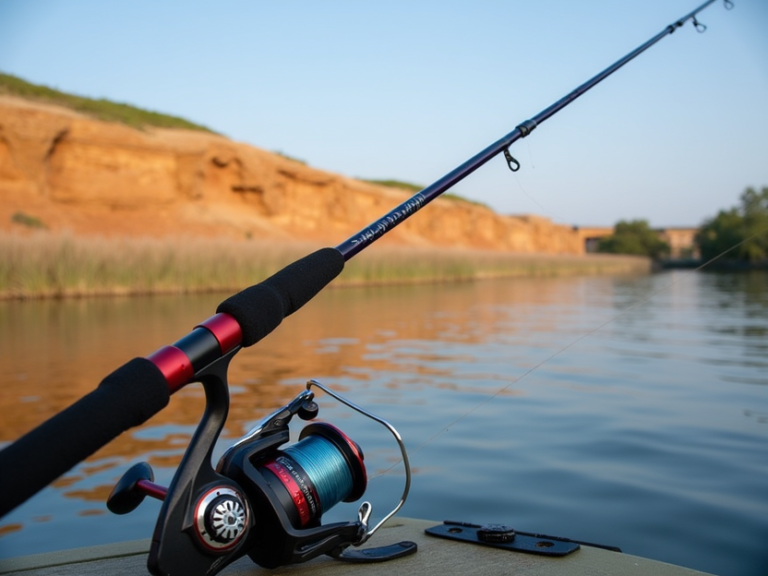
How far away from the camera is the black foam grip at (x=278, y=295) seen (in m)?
1.73

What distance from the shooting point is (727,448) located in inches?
161

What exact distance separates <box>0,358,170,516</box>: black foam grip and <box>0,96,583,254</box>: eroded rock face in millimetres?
25945

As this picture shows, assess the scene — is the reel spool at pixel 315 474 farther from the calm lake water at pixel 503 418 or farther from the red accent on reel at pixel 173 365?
the calm lake water at pixel 503 418

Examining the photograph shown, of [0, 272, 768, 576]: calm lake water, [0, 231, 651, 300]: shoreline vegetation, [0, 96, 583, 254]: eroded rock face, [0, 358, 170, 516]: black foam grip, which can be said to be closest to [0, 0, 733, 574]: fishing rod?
[0, 358, 170, 516]: black foam grip

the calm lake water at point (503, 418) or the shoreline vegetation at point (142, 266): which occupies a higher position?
the shoreline vegetation at point (142, 266)

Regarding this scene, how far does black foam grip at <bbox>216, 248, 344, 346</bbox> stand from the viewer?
5.68ft

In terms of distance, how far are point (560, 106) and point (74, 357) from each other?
5972 millimetres

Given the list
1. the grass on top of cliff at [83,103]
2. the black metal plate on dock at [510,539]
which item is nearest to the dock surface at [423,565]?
the black metal plate on dock at [510,539]

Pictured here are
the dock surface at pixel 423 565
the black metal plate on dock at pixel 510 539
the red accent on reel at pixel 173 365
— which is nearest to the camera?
the red accent on reel at pixel 173 365

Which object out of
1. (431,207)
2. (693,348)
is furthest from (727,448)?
(431,207)

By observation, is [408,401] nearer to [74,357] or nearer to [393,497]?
[393,497]

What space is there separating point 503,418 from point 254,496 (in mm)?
3205

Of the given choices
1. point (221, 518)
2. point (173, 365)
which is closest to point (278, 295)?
point (173, 365)

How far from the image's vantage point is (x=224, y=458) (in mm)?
1969
